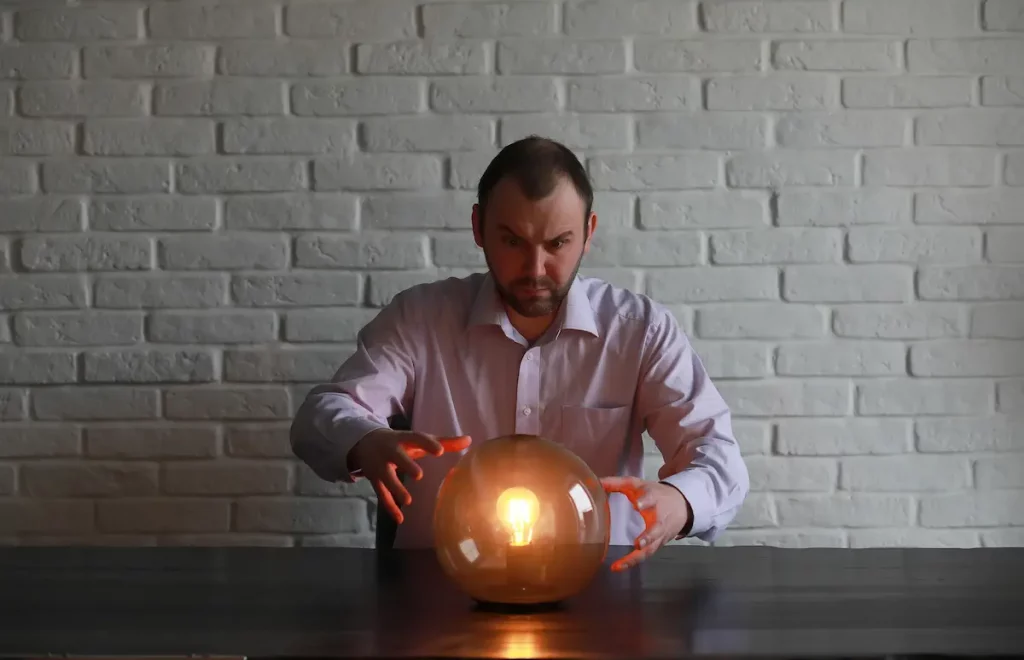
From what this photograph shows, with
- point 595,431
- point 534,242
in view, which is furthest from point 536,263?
point 595,431

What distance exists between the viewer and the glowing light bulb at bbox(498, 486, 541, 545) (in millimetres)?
941

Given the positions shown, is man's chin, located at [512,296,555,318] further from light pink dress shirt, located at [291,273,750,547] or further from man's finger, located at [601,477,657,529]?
man's finger, located at [601,477,657,529]

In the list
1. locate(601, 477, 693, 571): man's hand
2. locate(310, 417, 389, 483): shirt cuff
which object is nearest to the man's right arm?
locate(310, 417, 389, 483): shirt cuff

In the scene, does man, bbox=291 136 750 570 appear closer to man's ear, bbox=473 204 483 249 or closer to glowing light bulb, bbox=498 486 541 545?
man's ear, bbox=473 204 483 249

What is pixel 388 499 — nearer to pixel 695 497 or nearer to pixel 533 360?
pixel 695 497

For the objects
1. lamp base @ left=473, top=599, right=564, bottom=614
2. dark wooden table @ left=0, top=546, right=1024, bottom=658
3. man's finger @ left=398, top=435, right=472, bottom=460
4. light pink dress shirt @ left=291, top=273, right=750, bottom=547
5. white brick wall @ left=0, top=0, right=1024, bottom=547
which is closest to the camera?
dark wooden table @ left=0, top=546, right=1024, bottom=658

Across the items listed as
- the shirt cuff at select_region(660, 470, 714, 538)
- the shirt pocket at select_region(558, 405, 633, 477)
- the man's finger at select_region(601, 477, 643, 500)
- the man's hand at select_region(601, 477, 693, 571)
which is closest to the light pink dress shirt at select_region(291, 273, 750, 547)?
the shirt pocket at select_region(558, 405, 633, 477)

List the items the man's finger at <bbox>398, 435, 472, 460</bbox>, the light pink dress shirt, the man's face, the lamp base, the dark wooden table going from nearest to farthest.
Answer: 1. the dark wooden table
2. the lamp base
3. the man's finger at <bbox>398, 435, 472, 460</bbox>
4. the man's face
5. the light pink dress shirt

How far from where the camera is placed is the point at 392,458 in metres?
1.19

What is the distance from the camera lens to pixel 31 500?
6.45 feet

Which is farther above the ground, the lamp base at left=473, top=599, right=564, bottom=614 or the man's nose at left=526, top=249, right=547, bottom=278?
the man's nose at left=526, top=249, right=547, bottom=278

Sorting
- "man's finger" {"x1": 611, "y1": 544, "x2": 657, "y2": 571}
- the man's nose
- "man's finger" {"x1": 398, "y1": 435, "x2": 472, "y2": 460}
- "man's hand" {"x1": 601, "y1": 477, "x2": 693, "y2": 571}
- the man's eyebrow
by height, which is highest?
the man's eyebrow

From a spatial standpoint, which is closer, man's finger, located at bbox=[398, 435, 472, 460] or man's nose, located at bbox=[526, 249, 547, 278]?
man's finger, located at bbox=[398, 435, 472, 460]

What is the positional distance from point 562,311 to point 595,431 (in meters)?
0.20
